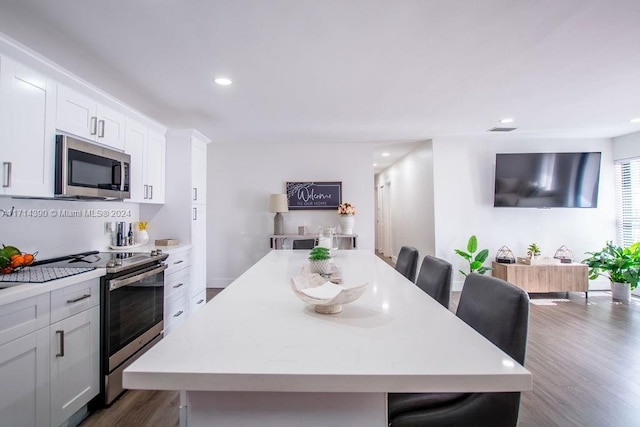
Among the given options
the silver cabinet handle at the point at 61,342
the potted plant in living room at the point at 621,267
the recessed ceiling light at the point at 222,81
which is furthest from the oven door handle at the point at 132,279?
the potted plant in living room at the point at 621,267

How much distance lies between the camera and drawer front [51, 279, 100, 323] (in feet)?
5.59

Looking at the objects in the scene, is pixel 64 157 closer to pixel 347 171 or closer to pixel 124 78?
pixel 124 78

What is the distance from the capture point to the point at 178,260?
3176 millimetres

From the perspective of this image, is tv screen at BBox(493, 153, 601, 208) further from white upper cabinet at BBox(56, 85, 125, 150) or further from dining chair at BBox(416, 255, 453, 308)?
white upper cabinet at BBox(56, 85, 125, 150)

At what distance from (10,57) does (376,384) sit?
104 inches

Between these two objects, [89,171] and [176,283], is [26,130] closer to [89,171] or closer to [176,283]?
[89,171]

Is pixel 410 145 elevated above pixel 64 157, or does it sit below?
above

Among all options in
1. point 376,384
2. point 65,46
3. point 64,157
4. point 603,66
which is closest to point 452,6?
point 603,66

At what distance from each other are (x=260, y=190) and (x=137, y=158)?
224 cm

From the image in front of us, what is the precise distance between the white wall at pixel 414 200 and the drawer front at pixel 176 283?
363 cm

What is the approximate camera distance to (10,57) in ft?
6.02

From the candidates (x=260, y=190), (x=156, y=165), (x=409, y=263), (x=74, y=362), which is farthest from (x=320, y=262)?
(x=260, y=190)

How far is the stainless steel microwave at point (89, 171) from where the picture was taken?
2.15 m

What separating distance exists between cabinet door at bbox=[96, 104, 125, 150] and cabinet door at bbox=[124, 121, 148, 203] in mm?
94
